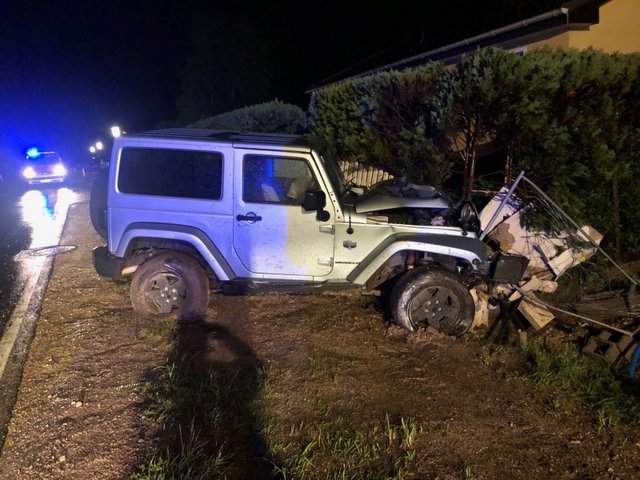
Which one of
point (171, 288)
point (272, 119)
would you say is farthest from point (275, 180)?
point (272, 119)

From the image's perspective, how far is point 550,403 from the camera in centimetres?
423

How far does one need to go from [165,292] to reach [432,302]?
2.81 meters

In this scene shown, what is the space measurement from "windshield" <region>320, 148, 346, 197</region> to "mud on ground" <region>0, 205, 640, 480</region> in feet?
4.71

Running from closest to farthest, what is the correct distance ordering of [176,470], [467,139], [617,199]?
1. [176,470]
2. [617,199]
3. [467,139]

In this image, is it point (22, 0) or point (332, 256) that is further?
point (22, 0)

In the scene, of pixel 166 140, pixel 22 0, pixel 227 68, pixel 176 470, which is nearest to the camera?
pixel 176 470

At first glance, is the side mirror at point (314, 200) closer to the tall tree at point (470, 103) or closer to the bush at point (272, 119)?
the tall tree at point (470, 103)

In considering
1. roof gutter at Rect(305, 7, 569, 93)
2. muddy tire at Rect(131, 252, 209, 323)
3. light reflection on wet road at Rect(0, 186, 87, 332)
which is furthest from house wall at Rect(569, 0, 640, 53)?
light reflection on wet road at Rect(0, 186, 87, 332)

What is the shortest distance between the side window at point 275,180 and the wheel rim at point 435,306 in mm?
1578

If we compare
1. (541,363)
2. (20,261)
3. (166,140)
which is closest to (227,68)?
(20,261)

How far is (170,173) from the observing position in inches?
208

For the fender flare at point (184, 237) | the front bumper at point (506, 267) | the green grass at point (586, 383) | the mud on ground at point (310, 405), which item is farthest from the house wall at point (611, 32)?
the fender flare at point (184, 237)

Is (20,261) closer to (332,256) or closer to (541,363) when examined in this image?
(332,256)

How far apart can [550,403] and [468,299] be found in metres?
1.33
